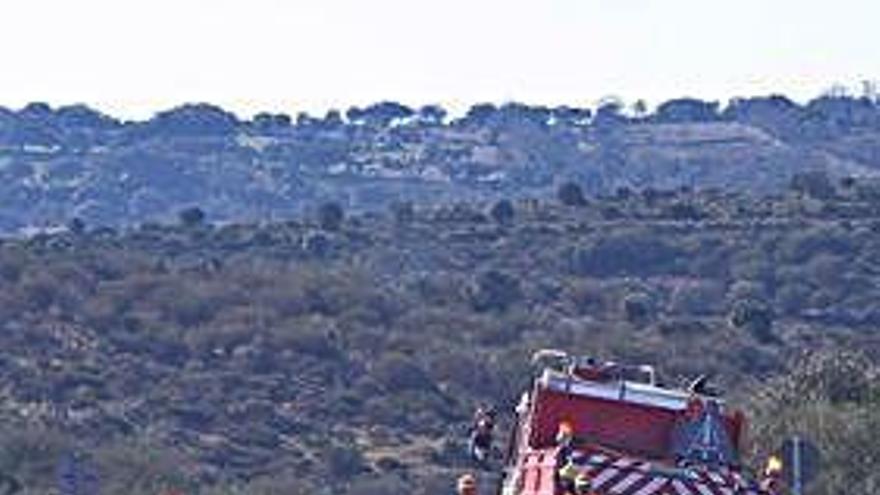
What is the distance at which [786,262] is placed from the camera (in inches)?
3777

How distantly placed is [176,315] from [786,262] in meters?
26.4

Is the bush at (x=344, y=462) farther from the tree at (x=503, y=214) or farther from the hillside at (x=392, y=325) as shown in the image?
the tree at (x=503, y=214)

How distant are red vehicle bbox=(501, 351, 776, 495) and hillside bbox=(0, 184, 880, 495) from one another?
9245mm

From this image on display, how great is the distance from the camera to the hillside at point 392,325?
171 feet

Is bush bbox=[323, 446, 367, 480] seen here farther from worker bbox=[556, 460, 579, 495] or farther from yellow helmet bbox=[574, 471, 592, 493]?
yellow helmet bbox=[574, 471, 592, 493]

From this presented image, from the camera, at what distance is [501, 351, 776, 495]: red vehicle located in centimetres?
2116

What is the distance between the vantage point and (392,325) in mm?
77062

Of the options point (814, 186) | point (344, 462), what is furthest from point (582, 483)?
point (814, 186)

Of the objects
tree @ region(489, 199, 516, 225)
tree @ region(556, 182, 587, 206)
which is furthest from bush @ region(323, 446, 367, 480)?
tree @ region(556, 182, 587, 206)

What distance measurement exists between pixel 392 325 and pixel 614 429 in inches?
2122

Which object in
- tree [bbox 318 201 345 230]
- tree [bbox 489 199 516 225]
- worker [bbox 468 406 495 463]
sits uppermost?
worker [bbox 468 406 495 463]

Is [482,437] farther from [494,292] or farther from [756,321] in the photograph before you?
[494,292]

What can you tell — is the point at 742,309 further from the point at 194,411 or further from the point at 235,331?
the point at 194,411

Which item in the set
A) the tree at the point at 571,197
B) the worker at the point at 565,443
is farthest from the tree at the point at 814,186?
the worker at the point at 565,443
